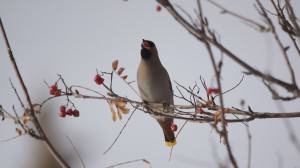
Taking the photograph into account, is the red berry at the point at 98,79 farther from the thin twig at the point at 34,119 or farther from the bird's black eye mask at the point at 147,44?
the bird's black eye mask at the point at 147,44

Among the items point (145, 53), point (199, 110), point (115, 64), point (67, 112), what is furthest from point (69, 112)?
point (145, 53)

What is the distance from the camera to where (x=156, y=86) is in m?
5.27

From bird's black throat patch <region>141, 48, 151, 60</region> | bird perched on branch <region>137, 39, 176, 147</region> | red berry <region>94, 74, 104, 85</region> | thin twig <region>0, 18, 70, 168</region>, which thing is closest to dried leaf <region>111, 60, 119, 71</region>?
red berry <region>94, 74, 104, 85</region>

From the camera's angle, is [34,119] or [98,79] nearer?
[34,119]

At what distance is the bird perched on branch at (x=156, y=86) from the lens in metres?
5.25

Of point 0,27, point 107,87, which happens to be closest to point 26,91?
point 0,27

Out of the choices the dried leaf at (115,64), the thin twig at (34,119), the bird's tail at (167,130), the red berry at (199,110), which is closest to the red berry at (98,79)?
the dried leaf at (115,64)

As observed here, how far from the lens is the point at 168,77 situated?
548 cm

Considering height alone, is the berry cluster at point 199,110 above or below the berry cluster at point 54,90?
below

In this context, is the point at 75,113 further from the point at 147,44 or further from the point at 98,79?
the point at 147,44

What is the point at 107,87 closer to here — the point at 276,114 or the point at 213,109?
the point at 213,109

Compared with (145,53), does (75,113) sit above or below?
below

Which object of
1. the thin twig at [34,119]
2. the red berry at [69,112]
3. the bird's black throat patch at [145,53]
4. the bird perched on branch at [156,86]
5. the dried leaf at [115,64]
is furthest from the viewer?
the bird's black throat patch at [145,53]

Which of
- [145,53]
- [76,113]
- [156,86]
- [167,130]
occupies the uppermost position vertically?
[145,53]
